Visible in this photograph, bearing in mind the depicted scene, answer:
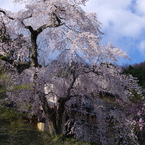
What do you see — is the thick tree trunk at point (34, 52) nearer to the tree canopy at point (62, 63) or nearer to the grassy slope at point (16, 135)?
the tree canopy at point (62, 63)

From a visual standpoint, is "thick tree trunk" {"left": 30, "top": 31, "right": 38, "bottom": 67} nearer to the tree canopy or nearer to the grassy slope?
the tree canopy

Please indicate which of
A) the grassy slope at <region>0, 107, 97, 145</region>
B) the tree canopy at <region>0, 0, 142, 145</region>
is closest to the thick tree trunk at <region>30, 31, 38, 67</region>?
the tree canopy at <region>0, 0, 142, 145</region>

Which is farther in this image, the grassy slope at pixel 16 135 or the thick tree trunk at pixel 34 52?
the thick tree trunk at pixel 34 52

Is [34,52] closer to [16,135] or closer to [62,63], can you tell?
[62,63]

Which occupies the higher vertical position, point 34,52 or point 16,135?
point 34,52

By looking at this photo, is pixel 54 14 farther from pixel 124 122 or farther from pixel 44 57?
pixel 124 122

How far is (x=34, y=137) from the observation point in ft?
31.1

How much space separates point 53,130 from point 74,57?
385cm

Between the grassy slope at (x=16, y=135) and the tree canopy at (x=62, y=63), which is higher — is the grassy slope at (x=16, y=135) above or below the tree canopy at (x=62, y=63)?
below

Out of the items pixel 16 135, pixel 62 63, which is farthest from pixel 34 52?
pixel 16 135

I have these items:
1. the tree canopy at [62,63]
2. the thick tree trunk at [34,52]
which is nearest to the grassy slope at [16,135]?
the tree canopy at [62,63]

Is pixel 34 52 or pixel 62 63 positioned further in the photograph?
pixel 34 52

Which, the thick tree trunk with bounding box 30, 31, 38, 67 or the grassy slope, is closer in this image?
the grassy slope

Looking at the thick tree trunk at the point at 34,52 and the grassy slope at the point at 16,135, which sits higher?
the thick tree trunk at the point at 34,52
